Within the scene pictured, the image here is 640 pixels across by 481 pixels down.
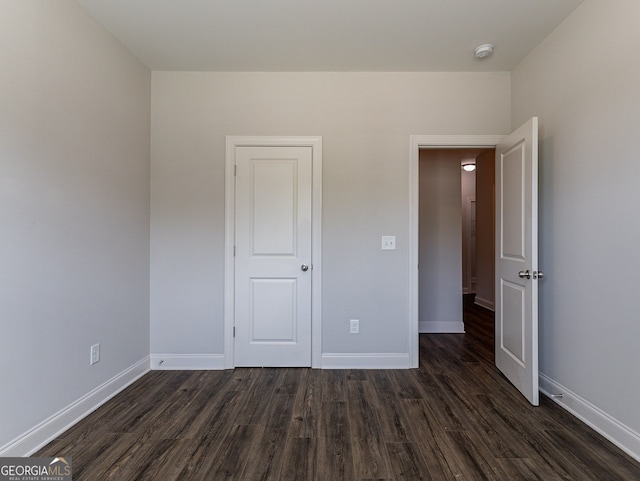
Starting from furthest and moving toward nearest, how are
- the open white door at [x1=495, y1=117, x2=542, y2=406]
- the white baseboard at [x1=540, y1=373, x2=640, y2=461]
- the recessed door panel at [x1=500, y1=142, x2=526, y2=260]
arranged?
the recessed door panel at [x1=500, y1=142, x2=526, y2=260] < the open white door at [x1=495, y1=117, x2=542, y2=406] < the white baseboard at [x1=540, y1=373, x2=640, y2=461]

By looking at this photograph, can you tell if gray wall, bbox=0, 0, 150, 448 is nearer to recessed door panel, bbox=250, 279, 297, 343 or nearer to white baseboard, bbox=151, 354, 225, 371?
white baseboard, bbox=151, 354, 225, 371

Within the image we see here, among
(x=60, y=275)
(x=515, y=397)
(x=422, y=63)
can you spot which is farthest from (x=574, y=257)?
(x=60, y=275)

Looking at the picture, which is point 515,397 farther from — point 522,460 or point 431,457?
point 431,457

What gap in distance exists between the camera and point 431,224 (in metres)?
4.00

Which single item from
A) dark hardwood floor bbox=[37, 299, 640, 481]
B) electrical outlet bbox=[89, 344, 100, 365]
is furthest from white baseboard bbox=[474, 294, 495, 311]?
electrical outlet bbox=[89, 344, 100, 365]

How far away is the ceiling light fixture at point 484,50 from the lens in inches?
91.7

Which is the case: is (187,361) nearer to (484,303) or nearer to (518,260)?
(518,260)

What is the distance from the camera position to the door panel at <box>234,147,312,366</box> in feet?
8.96

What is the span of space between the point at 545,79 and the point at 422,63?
93 cm

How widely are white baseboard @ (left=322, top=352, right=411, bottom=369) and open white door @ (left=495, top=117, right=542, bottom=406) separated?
33.1 inches

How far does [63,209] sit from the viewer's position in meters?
1.83

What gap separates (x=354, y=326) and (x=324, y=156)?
1.56 metres

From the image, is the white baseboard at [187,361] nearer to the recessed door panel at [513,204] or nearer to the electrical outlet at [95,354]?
the electrical outlet at [95,354]

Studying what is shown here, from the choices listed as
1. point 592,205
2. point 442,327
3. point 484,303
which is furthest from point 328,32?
point 484,303
